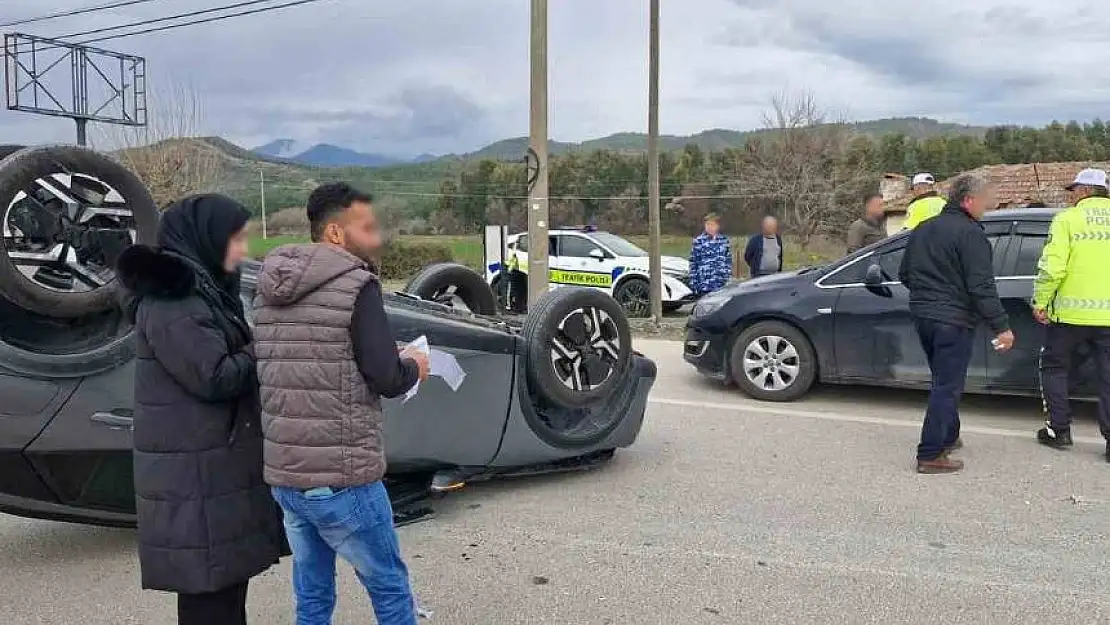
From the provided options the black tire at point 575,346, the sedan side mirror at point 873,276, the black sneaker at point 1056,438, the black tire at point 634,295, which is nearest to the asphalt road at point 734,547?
the black sneaker at point 1056,438

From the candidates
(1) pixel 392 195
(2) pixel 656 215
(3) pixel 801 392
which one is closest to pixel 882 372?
(3) pixel 801 392

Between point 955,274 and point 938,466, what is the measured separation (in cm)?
113

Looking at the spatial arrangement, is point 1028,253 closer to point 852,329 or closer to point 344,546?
point 852,329

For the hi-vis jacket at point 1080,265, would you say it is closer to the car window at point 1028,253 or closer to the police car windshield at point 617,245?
the car window at point 1028,253

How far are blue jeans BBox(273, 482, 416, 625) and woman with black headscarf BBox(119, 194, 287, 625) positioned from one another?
145mm

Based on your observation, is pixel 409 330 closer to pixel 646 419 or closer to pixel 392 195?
pixel 392 195

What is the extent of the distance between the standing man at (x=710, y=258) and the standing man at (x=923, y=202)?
399 centimetres

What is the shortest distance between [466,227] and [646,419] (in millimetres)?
20231

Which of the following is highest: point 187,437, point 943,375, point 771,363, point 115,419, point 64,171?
point 64,171

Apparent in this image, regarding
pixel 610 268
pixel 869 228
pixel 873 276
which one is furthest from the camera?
pixel 610 268

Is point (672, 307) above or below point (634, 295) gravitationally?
below

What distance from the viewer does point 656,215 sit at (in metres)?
13.2

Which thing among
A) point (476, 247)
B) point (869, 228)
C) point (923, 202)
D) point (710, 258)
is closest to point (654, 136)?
point (710, 258)

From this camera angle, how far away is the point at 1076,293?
550cm
